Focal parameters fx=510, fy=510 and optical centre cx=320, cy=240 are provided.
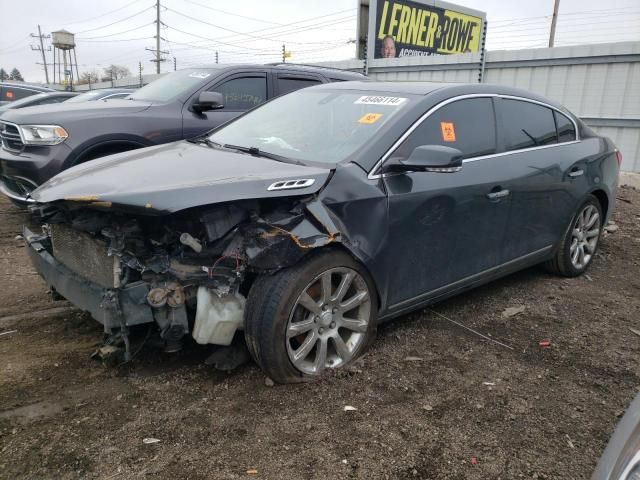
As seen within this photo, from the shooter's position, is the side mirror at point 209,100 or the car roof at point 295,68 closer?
the side mirror at point 209,100

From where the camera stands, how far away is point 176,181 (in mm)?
2576

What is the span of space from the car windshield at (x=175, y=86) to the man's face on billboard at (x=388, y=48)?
A: 40.5 feet

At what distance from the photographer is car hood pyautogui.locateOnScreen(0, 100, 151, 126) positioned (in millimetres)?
5039

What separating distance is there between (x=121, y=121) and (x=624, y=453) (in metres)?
5.16

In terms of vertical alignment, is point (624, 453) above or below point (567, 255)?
above

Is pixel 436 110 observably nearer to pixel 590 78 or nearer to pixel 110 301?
pixel 110 301

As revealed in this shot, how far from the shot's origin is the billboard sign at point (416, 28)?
1672cm

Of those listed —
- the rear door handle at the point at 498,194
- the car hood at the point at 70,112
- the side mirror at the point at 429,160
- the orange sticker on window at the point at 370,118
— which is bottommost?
the rear door handle at the point at 498,194

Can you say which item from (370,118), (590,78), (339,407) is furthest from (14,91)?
(339,407)

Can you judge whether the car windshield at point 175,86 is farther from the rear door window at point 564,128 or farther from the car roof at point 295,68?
the rear door window at point 564,128

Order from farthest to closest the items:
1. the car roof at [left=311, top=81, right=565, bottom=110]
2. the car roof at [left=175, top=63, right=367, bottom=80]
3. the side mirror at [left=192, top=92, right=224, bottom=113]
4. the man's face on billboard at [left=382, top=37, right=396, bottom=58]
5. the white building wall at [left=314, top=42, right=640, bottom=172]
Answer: the man's face on billboard at [left=382, top=37, right=396, bottom=58], the white building wall at [left=314, top=42, right=640, bottom=172], the car roof at [left=175, top=63, right=367, bottom=80], the side mirror at [left=192, top=92, right=224, bottom=113], the car roof at [left=311, top=81, right=565, bottom=110]

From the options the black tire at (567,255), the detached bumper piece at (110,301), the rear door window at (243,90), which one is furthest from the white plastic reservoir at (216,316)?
the rear door window at (243,90)

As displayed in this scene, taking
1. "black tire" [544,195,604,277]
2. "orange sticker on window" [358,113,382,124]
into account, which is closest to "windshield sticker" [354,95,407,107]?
"orange sticker on window" [358,113,382,124]

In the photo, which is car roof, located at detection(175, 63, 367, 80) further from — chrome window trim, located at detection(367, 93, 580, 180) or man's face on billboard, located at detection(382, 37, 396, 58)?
man's face on billboard, located at detection(382, 37, 396, 58)
